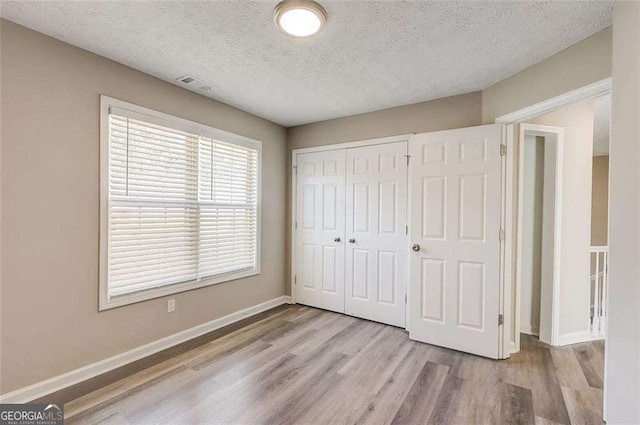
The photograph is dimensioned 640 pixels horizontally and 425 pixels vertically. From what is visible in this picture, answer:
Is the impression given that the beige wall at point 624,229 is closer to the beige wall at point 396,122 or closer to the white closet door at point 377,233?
the beige wall at point 396,122

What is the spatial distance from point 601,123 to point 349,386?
4.47 m

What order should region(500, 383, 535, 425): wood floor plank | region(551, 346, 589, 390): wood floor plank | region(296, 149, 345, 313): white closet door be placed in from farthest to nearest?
region(296, 149, 345, 313): white closet door → region(551, 346, 589, 390): wood floor plank → region(500, 383, 535, 425): wood floor plank

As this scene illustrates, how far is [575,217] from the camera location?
2891 millimetres

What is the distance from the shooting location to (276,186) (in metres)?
4.01

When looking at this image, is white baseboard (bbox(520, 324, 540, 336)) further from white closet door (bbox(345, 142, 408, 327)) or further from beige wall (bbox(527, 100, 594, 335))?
white closet door (bbox(345, 142, 408, 327))

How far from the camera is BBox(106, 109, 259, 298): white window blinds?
7.76ft

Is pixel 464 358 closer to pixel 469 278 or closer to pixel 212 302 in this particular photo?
pixel 469 278

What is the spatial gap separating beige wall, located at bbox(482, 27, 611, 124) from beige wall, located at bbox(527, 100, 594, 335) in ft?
2.59

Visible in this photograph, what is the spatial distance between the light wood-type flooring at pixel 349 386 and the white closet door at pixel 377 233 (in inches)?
21.8

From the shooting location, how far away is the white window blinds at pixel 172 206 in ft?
7.76

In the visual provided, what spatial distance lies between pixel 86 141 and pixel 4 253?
91 centimetres

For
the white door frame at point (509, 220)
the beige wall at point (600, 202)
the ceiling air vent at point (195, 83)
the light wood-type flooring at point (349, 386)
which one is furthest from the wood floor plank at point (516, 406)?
the beige wall at point (600, 202)

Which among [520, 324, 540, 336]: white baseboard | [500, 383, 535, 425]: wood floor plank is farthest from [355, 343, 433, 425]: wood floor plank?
[520, 324, 540, 336]: white baseboard

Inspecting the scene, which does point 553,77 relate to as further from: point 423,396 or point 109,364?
point 109,364
